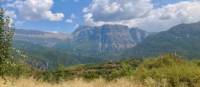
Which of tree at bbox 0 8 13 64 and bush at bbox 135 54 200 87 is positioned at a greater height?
tree at bbox 0 8 13 64

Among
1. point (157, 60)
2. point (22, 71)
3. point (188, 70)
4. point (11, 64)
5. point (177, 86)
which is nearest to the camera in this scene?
point (11, 64)

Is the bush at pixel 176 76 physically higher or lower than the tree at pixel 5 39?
lower

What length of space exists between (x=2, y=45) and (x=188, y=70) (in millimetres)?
8308

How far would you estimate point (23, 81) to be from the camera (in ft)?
53.8

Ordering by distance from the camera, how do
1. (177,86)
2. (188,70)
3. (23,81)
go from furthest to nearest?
(188,70) < (177,86) < (23,81)

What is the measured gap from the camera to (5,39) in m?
15.7

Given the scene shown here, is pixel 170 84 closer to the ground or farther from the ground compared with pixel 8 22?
closer to the ground

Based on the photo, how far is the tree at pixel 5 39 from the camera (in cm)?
1540

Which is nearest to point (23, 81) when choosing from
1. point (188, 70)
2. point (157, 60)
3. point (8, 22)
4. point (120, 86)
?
point (8, 22)

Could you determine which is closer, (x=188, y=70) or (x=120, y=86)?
(x=120, y=86)

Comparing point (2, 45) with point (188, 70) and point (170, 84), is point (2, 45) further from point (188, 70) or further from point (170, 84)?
point (188, 70)

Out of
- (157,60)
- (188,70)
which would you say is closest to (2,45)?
(188,70)

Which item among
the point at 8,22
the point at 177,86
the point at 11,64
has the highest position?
the point at 8,22

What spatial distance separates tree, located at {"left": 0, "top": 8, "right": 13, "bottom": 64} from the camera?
50.5 ft
